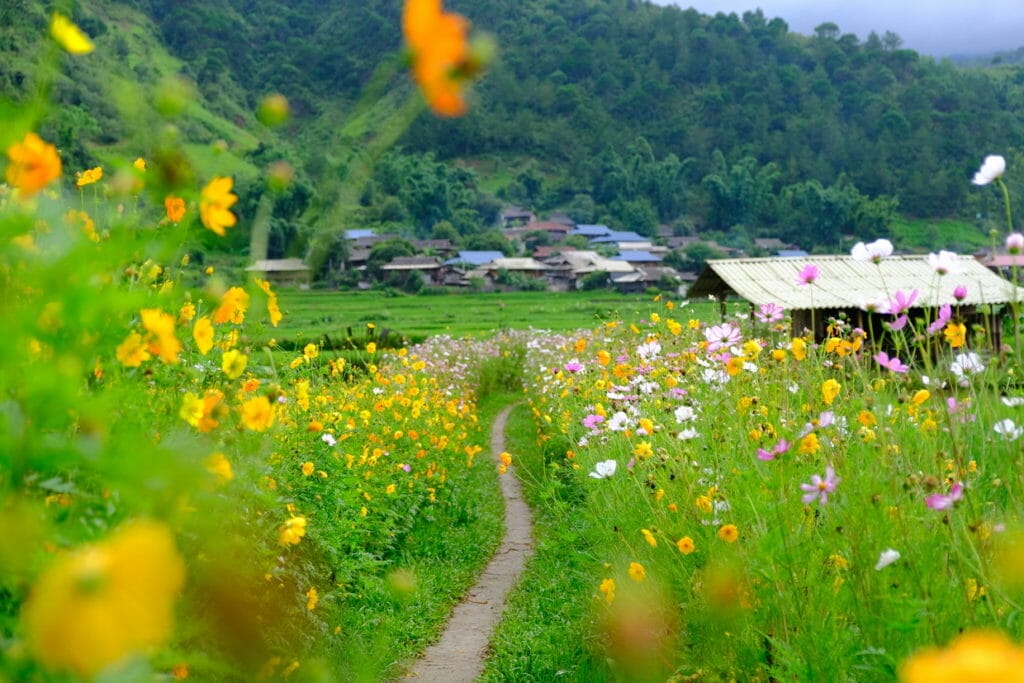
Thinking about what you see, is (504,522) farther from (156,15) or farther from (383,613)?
(156,15)

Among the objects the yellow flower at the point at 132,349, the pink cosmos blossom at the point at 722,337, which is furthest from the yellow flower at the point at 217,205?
the pink cosmos blossom at the point at 722,337

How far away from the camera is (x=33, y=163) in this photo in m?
1.06

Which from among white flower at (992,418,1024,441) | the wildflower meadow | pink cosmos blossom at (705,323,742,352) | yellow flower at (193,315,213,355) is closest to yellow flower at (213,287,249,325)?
the wildflower meadow

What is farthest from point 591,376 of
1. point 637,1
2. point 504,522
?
point 637,1

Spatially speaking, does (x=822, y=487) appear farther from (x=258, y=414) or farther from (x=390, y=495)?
(x=390, y=495)

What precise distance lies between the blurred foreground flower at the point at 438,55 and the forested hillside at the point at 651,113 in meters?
52.6

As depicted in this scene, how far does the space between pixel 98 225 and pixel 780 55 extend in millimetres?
91553

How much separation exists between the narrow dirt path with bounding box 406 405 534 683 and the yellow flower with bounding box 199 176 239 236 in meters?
3.12

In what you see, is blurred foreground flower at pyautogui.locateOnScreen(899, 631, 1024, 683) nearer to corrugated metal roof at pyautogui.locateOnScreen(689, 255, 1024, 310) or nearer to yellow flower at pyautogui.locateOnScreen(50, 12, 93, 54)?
yellow flower at pyautogui.locateOnScreen(50, 12, 93, 54)

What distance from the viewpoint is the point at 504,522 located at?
7164mm

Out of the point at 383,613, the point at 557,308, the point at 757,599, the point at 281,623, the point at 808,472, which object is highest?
the point at 808,472

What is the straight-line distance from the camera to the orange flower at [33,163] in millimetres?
1048

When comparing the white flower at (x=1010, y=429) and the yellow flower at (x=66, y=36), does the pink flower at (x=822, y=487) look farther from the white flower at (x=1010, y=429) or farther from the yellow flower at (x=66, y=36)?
the yellow flower at (x=66, y=36)

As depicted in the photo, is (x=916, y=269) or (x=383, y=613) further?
(x=916, y=269)
